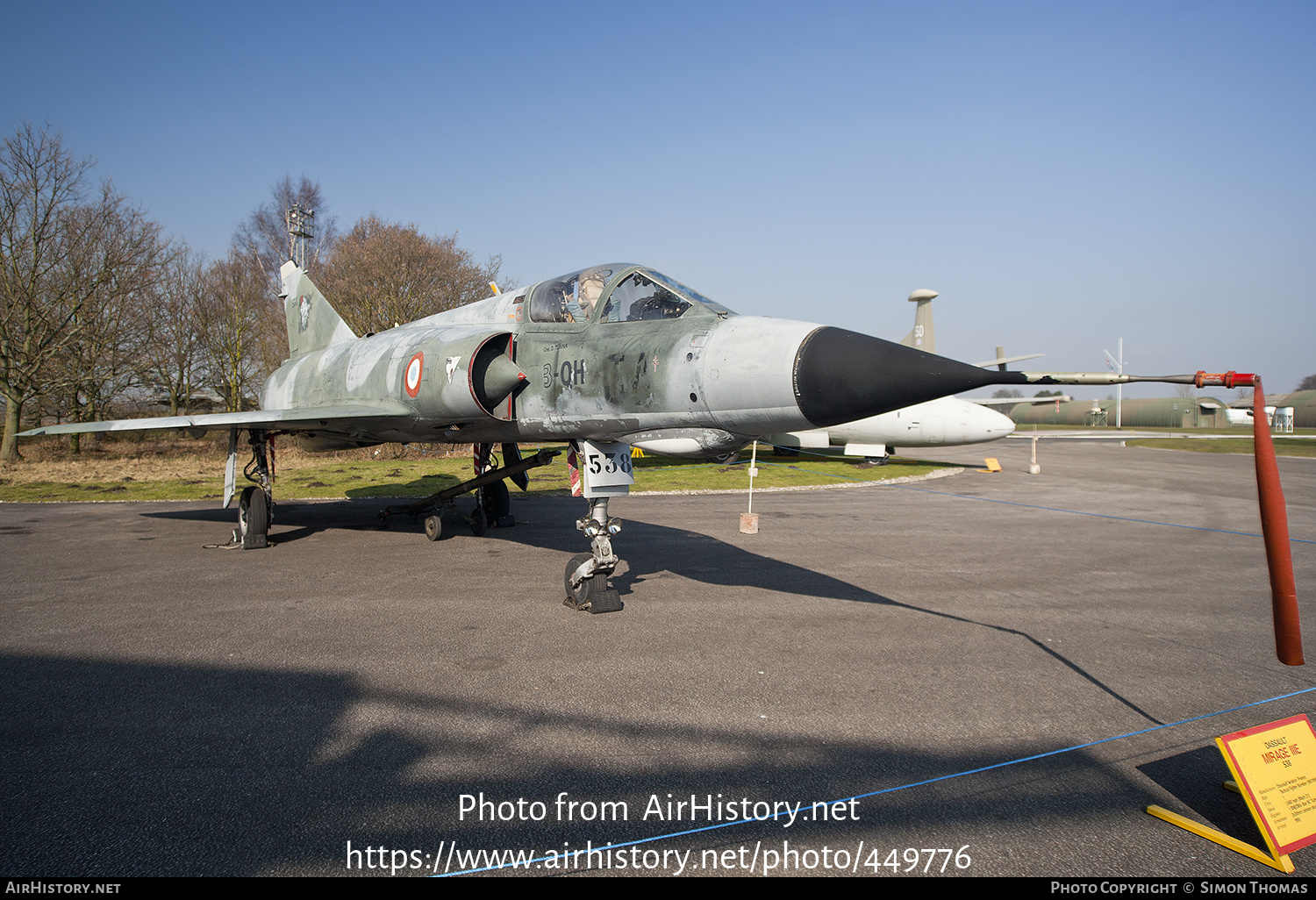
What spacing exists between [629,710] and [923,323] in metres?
26.8

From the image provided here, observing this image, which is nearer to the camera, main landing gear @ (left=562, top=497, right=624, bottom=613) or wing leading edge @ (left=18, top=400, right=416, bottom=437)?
main landing gear @ (left=562, top=497, right=624, bottom=613)

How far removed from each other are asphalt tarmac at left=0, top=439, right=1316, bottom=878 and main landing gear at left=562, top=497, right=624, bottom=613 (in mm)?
168

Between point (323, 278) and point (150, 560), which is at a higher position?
point (323, 278)

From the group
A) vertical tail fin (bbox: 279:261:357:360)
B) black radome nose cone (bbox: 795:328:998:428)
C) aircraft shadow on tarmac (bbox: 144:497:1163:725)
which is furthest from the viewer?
vertical tail fin (bbox: 279:261:357:360)

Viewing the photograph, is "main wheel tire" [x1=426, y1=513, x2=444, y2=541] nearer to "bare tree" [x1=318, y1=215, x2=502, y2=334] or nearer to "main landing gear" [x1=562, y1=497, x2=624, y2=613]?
"main landing gear" [x1=562, y1=497, x2=624, y2=613]

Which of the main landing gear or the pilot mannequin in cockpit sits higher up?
the pilot mannequin in cockpit

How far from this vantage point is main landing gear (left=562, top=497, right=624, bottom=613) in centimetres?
633

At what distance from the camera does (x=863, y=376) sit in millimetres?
4230

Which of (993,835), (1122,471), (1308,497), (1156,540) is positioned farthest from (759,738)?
(1122,471)

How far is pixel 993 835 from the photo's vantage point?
2.87 meters

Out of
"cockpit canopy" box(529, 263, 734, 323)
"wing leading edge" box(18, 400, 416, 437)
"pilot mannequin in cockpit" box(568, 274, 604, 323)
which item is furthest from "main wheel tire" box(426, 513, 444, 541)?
"pilot mannequin in cockpit" box(568, 274, 604, 323)

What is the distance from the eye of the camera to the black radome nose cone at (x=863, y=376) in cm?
400

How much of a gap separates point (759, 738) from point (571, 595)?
119 inches
